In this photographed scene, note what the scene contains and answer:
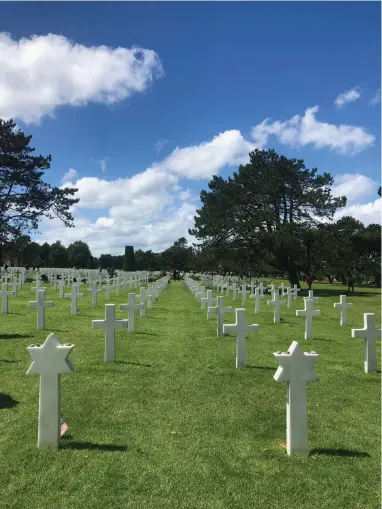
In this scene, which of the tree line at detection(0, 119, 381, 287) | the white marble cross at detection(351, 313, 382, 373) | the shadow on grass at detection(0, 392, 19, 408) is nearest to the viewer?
the shadow on grass at detection(0, 392, 19, 408)

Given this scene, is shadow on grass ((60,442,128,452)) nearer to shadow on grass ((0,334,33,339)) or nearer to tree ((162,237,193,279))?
shadow on grass ((0,334,33,339))

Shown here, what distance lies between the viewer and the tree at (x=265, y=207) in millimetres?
32156

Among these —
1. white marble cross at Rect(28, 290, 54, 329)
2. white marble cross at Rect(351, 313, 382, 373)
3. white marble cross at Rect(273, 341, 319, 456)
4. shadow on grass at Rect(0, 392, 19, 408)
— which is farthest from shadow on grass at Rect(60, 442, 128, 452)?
white marble cross at Rect(28, 290, 54, 329)

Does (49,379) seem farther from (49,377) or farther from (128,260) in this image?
(128,260)

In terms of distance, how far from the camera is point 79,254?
98.6 metres

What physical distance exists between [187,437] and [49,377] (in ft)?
4.99

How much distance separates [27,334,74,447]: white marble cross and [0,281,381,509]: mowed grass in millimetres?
183

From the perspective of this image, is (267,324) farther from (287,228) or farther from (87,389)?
(287,228)

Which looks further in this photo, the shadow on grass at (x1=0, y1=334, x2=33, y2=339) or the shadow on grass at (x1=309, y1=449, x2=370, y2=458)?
the shadow on grass at (x1=0, y1=334, x2=33, y2=339)

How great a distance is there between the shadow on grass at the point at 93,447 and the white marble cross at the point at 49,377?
132 mm

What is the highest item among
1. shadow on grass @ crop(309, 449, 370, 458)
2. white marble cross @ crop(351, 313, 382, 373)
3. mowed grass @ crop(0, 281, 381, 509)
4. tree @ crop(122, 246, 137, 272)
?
tree @ crop(122, 246, 137, 272)

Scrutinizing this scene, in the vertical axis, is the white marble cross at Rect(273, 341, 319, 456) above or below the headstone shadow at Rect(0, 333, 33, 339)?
above

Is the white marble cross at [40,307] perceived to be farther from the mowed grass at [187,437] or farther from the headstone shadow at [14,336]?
the mowed grass at [187,437]

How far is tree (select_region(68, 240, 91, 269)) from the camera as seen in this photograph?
93.2m
